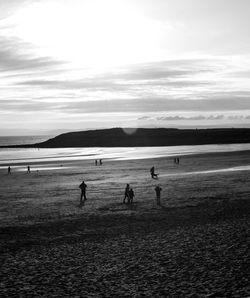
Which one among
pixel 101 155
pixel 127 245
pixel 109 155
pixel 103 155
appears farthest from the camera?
pixel 101 155

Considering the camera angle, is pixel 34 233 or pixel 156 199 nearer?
pixel 34 233

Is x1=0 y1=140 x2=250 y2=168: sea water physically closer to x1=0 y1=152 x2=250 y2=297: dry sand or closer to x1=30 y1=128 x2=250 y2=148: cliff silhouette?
x1=30 y1=128 x2=250 y2=148: cliff silhouette

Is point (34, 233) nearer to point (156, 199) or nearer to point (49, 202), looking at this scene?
point (49, 202)

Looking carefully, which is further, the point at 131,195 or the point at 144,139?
the point at 144,139

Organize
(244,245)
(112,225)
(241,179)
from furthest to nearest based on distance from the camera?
(241,179) → (112,225) → (244,245)

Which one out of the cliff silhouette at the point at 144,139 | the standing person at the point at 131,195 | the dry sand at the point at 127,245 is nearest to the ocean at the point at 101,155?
the cliff silhouette at the point at 144,139

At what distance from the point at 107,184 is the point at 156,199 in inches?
486

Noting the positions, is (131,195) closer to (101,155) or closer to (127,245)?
(127,245)

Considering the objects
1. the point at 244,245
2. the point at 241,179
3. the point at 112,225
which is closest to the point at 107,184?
the point at 241,179

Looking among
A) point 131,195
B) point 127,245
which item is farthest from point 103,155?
point 127,245

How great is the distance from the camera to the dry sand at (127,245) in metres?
13.5

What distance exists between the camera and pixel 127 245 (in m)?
18.6

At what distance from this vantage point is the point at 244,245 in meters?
17.4

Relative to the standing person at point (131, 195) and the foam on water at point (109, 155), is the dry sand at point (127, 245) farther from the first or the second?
the foam on water at point (109, 155)
